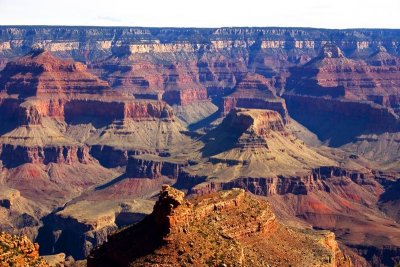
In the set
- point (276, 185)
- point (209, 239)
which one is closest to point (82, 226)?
point (276, 185)

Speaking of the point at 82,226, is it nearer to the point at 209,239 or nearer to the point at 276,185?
the point at 276,185

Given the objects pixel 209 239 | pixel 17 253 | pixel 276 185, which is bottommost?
pixel 276 185

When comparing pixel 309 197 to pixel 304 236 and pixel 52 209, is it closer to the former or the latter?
pixel 52 209

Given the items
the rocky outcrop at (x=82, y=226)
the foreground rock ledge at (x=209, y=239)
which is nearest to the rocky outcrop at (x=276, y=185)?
the rocky outcrop at (x=82, y=226)

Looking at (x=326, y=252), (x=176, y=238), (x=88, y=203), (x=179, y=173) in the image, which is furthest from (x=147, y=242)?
(x=179, y=173)

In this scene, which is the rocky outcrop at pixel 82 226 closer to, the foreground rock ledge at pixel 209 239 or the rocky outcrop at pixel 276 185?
Result: the rocky outcrop at pixel 276 185

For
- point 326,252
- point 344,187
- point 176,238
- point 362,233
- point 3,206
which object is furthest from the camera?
point 344,187

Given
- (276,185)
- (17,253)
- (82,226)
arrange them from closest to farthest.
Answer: (17,253) → (82,226) → (276,185)

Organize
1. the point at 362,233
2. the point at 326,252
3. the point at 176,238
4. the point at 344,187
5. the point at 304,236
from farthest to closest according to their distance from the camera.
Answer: the point at 344,187 → the point at 362,233 → the point at 304,236 → the point at 326,252 → the point at 176,238
